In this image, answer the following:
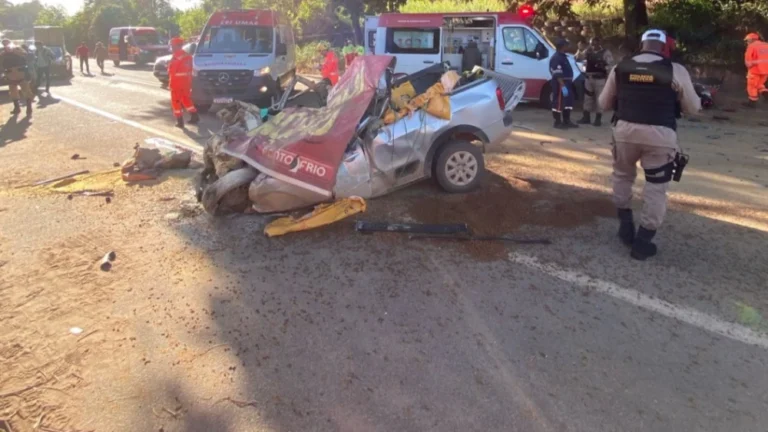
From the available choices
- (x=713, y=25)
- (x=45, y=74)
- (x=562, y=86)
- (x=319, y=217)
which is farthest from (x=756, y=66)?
(x=45, y=74)

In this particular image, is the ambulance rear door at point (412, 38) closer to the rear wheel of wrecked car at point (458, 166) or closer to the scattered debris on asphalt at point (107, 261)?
the rear wheel of wrecked car at point (458, 166)

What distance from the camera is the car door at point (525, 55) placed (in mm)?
13508

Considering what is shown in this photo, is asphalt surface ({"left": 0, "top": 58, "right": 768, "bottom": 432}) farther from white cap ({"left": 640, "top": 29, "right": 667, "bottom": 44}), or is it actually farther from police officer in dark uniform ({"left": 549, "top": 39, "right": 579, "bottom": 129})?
police officer in dark uniform ({"left": 549, "top": 39, "right": 579, "bottom": 129})

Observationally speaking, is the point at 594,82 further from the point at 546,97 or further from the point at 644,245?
the point at 644,245

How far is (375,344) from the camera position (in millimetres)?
3557

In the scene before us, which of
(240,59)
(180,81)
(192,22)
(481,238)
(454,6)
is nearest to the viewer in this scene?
(481,238)

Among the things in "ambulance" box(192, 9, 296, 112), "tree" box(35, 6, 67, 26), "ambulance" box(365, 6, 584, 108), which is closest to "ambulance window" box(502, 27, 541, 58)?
"ambulance" box(365, 6, 584, 108)

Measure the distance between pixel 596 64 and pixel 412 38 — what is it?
4678mm

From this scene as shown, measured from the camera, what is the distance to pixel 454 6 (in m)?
23.8

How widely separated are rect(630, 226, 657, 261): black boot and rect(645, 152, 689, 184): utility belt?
41 centimetres

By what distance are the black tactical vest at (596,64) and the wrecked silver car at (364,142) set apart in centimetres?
601

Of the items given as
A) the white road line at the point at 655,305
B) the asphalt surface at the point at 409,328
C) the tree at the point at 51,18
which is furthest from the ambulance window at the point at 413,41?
the tree at the point at 51,18

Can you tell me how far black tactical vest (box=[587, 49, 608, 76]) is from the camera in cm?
1160

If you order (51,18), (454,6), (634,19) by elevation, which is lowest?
(634,19)
